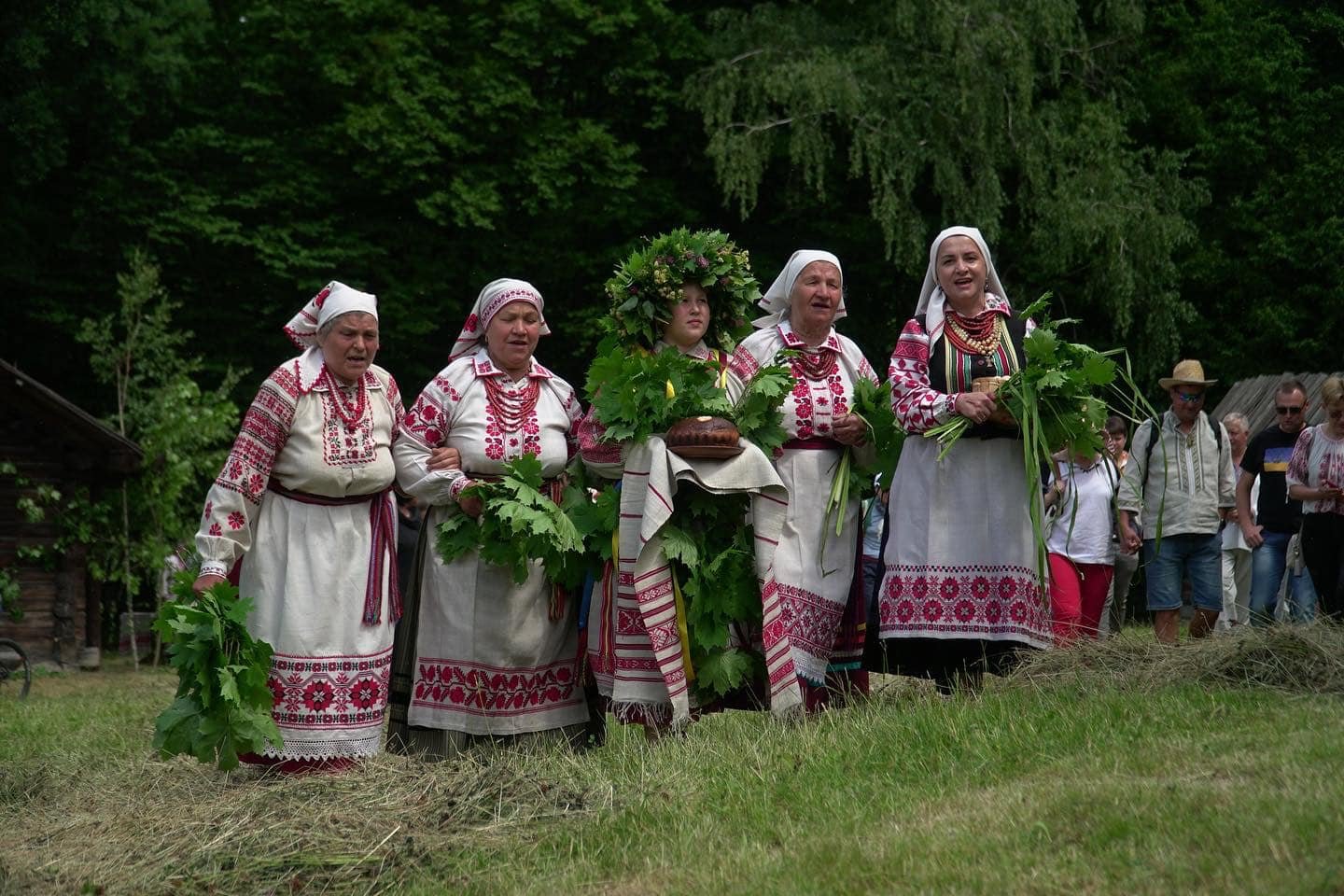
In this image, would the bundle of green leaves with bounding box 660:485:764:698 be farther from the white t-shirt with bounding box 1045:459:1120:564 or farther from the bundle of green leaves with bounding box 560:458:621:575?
the white t-shirt with bounding box 1045:459:1120:564

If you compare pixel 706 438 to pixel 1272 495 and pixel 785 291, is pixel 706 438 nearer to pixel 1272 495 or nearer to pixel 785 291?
pixel 785 291

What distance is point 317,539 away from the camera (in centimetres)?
685

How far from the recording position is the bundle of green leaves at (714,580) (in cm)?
670

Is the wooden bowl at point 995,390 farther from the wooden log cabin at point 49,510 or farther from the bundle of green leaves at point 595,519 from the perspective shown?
the wooden log cabin at point 49,510

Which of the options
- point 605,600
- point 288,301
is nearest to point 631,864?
point 605,600

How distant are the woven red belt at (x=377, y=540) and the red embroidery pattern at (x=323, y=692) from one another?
0.23m

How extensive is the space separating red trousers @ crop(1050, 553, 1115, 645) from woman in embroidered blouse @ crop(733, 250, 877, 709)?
1040 mm

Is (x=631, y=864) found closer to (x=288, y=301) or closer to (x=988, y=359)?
(x=988, y=359)

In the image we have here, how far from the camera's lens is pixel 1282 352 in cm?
2144

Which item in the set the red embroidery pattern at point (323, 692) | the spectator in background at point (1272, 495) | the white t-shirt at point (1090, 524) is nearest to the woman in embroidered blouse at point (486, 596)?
the red embroidery pattern at point (323, 692)

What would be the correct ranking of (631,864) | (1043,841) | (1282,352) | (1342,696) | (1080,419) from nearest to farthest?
(1043,841) → (631,864) → (1342,696) → (1080,419) → (1282,352)

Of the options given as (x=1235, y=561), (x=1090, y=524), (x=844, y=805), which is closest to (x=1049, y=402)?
(x=844, y=805)

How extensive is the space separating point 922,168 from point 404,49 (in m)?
7.15

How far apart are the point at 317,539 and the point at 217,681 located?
78 cm
